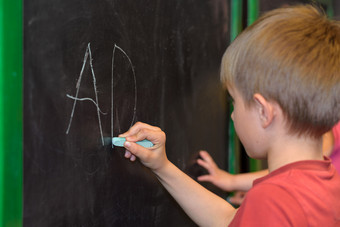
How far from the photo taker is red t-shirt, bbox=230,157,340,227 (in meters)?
0.69

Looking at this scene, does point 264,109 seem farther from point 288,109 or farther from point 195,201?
point 195,201

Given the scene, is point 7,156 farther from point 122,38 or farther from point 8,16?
point 122,38

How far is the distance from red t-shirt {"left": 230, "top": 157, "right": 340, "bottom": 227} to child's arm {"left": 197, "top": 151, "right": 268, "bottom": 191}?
1.27 feet

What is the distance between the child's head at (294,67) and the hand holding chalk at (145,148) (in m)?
0.19

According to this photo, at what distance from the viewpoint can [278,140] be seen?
794mm

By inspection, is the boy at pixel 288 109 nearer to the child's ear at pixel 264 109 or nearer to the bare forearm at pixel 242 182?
the child's ear at pixel 264 109

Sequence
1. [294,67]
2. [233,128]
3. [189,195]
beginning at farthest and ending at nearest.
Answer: [233,128] → [189,195] → [294,67]

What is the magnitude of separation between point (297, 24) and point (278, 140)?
201mm

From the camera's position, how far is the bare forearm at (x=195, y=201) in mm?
958

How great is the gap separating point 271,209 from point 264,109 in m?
0.17

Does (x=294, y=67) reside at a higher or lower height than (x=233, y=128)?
higher

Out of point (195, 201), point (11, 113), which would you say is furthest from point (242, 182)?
point (11, 113)

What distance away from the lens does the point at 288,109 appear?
29.9 inches

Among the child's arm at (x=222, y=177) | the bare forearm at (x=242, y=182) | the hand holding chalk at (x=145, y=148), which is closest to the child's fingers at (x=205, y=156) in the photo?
the child's arm at (x=222, y=177)
